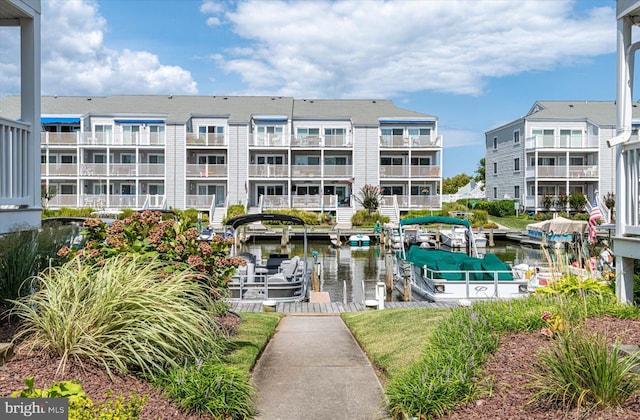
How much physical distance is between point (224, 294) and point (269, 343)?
44.8 inches

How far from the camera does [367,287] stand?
26172 mm

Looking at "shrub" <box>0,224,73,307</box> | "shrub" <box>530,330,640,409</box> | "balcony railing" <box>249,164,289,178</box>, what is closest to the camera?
"shrub" <box>530,330,640,409</box>

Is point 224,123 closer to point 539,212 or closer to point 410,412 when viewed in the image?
point 539,212

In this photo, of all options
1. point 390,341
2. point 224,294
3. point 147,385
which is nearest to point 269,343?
point 224,294

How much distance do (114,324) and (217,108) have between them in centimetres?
5507

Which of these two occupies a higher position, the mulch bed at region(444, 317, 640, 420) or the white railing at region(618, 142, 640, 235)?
the white railing at region(618, 142, 640, 235)

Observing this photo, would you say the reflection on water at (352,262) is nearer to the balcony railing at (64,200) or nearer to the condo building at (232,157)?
the condo building at (232,157)

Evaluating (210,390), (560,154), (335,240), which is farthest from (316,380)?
(560,154)

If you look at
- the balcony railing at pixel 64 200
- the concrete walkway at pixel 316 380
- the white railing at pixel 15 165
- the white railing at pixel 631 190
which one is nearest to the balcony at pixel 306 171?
the balcony railing at pixel 64 200

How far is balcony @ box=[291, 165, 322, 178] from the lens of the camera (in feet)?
181

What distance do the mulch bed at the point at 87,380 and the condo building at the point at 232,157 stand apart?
46011 millimetres

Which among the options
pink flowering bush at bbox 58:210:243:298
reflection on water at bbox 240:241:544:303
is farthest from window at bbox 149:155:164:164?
pink flowering bush at bbox 58:210:243:298

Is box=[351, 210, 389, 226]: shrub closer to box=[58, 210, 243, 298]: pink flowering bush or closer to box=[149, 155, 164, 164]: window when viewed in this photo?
box=[149, 155, 164, 164]: window

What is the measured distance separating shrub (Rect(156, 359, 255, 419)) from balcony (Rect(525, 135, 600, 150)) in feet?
178
